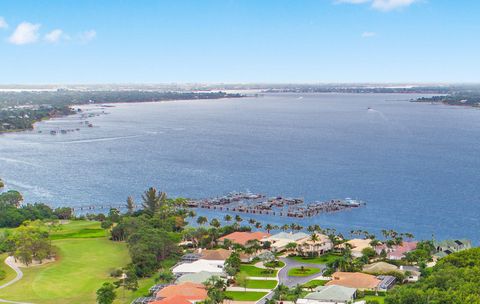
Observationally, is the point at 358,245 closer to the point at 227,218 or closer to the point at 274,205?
the point at 227,218

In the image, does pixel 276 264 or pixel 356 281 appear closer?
pixel 356 281

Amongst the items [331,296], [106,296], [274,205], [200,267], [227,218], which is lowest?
[274,205]

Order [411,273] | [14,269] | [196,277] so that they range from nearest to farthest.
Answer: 1. [196,277]
2. [411,273]
3. [14,269]

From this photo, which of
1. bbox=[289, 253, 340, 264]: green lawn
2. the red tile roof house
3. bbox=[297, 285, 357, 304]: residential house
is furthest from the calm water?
bbox=[297, 285, 357, 304]: residential house

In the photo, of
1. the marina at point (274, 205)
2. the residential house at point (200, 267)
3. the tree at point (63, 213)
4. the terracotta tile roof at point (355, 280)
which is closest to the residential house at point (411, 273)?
the terracotta tile roof at point (355, 280)

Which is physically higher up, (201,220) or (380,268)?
(380,268)

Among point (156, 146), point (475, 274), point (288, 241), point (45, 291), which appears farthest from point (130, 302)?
point (156, 146)

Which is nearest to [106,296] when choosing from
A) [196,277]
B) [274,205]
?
[196,277]

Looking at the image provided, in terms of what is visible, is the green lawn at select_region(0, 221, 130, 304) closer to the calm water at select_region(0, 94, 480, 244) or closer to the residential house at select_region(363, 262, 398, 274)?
the calm water at select_region(0, 94, 480, 244)
